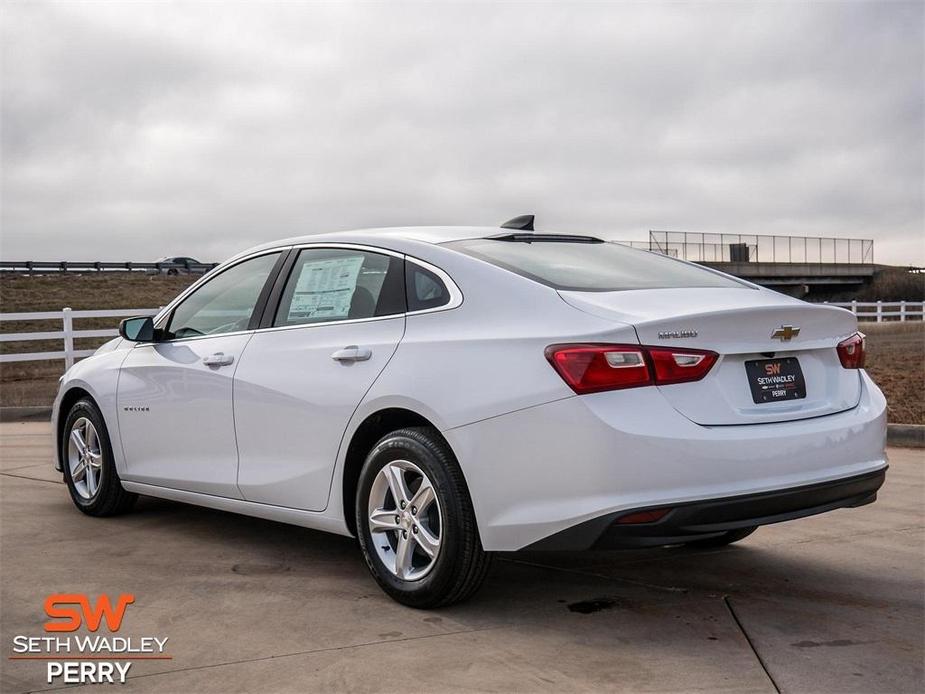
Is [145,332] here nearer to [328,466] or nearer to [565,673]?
[328,466]

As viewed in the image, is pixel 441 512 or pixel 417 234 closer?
pixel 441 512

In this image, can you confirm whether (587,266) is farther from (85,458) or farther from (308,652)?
(85,458)

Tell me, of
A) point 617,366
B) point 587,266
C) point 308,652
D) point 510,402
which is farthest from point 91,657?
point 587,266

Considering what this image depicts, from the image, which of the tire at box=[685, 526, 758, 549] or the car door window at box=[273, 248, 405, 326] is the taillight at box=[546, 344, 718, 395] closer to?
the car door window at box=[273, 248, 405, 326]

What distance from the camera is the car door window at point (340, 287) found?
199 inches

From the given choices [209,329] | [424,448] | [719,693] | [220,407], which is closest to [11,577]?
[220,407]

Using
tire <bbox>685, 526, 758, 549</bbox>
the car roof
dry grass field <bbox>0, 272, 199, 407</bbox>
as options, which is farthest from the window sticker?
dry grass field <bbox>0, 272, 199, 407</bbox>

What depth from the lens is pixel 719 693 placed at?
3672mm

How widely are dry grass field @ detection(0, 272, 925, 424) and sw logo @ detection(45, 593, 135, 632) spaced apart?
9.32 m

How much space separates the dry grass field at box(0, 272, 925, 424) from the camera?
48.7ft

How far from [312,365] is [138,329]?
1.80 m

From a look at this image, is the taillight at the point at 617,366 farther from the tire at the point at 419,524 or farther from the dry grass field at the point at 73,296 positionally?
the dry grass field at the point at 73,296

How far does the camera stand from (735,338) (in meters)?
4.23

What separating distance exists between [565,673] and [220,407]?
257 centimetres
